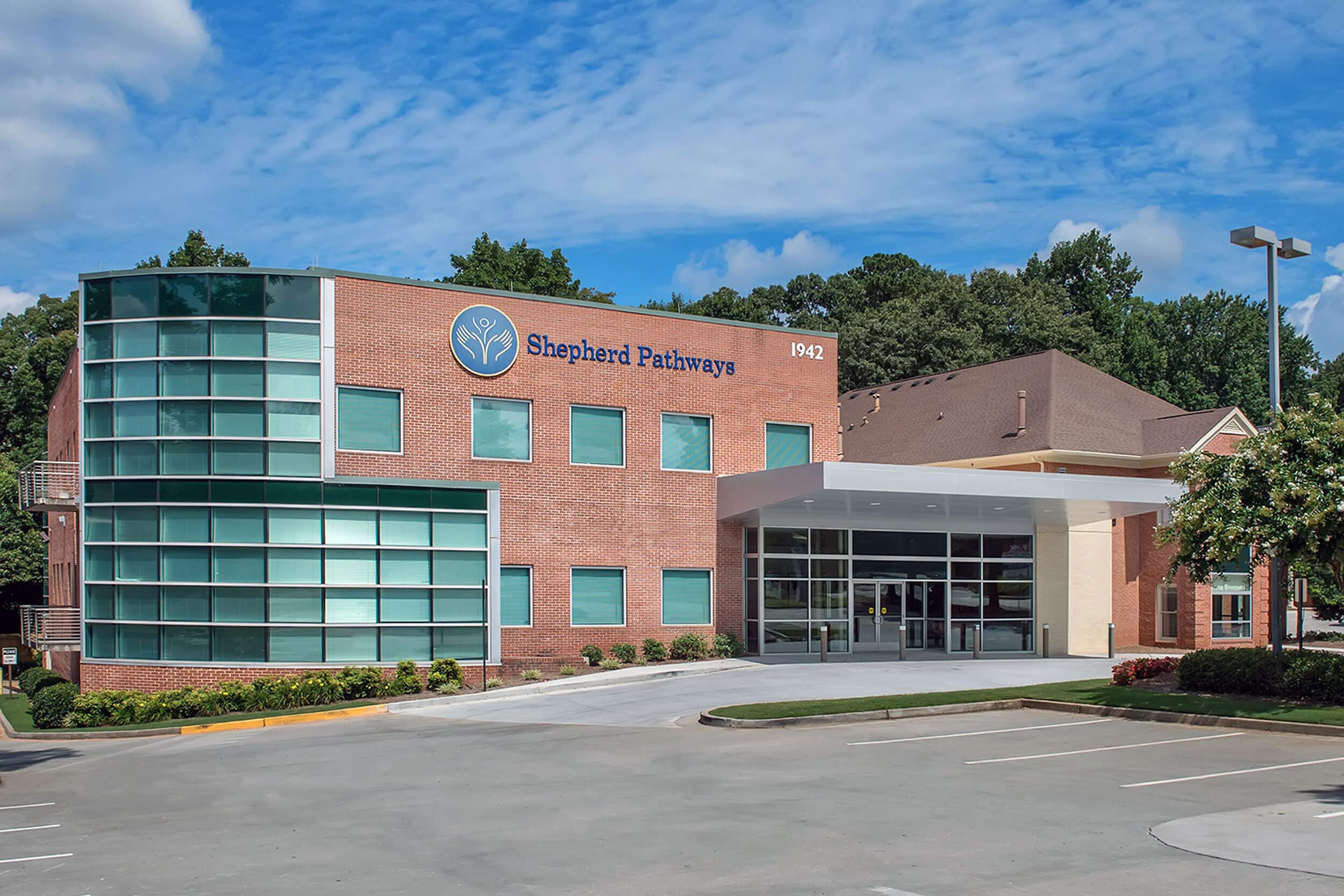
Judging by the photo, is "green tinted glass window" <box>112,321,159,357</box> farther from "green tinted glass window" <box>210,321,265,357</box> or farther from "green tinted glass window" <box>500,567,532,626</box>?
"green tinted glass window" <box>500,567,532,626</box>

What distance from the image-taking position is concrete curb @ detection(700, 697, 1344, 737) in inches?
737

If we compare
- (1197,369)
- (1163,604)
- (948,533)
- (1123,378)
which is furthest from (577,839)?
(1197,369)

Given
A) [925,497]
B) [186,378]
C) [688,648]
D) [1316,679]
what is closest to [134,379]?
[186,378]

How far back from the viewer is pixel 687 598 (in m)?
32.4

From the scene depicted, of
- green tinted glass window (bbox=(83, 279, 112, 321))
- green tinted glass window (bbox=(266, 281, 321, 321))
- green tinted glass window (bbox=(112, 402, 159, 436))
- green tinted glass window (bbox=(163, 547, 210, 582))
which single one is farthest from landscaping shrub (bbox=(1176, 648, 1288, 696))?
green tinted glass window (bbox=(83, 279, 112, 321))

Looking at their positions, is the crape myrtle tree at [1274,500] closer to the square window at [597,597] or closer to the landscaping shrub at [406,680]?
the square window at [597,597]

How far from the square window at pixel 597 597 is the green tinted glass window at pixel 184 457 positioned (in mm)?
9085

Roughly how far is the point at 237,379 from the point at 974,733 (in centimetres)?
1802

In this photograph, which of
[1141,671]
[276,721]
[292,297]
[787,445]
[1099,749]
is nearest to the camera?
[1099,749]

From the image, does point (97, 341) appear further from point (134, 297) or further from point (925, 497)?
point (925, 497)

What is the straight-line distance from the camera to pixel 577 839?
11.7m

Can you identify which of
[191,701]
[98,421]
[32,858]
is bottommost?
[191,701]

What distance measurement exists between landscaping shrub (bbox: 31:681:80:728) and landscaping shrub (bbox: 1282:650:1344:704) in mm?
23695

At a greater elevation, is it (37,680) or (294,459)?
(294,459)
